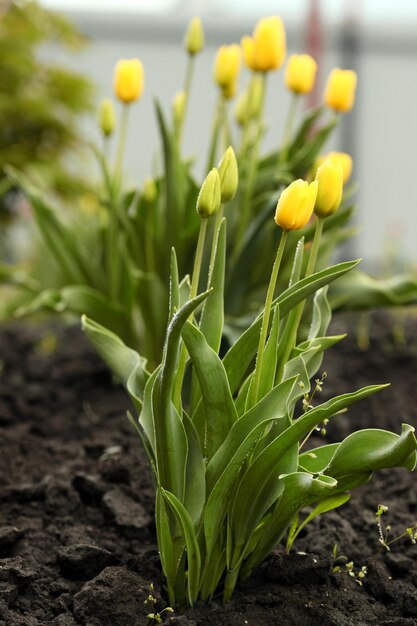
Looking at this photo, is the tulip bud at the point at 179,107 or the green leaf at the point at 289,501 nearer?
the green leaf at the point at 289,501

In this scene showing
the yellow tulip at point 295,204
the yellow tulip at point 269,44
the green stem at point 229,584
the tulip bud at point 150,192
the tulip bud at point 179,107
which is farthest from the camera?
the tulip bud at point 150,192

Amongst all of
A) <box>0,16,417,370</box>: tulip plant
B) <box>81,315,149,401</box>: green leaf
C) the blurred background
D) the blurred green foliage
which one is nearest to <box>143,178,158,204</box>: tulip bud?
<box>0,16,417,370</box>: tulip plant

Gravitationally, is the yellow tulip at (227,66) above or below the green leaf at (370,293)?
above

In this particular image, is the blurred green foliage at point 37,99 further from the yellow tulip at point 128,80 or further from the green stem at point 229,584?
the green stem at point 229,584

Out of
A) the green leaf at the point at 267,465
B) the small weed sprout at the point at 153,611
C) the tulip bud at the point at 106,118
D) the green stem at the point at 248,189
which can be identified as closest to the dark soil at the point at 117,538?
the small weed sprout at the point at 153,611

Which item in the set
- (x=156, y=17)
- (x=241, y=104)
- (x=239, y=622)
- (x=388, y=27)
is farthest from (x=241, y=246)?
(x=388, y=27)

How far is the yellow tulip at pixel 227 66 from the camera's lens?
7.43 feet

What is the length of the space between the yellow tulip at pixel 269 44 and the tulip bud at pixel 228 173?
34.8 inches

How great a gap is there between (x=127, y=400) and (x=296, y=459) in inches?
50.0

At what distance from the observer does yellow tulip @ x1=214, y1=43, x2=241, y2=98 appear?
2.26 metres

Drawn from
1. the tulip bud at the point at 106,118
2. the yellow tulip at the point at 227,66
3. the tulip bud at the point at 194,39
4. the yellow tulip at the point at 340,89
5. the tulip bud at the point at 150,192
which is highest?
the tulip bud at the point at 194,39

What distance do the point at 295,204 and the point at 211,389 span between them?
31 centimetres

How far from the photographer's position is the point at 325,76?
8555 millimetres

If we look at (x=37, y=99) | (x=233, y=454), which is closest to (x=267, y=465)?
(x=233, y=454)
